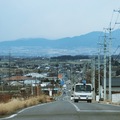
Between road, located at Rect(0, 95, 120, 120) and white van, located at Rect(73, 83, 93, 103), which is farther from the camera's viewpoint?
white van, located at Rect(73, 83, 93, 103)

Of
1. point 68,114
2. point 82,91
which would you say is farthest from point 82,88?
point 68,114

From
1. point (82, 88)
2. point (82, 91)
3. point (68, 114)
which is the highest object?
point (68, 114)

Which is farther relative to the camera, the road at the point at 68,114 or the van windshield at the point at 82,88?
the van windshield at the point at 82,88

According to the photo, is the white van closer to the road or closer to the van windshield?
the van windshield

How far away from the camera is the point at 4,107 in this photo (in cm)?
2497

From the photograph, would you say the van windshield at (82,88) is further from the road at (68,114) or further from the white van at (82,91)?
the road at (68,114)

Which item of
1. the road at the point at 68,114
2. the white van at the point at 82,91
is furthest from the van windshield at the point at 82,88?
the road at the point at 68,114

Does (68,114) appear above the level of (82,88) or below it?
above

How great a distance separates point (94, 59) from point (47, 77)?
58.0 metres

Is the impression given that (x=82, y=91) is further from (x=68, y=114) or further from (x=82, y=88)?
(x=68, y=114)

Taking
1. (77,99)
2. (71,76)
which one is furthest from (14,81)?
(71,76)

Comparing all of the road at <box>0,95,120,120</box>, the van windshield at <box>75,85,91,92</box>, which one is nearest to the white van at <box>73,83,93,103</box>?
the van windshield at <box>75,85,91,92</box>

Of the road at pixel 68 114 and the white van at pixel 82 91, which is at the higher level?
the road at pixel 68 114

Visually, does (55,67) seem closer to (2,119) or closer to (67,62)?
(67,62)
